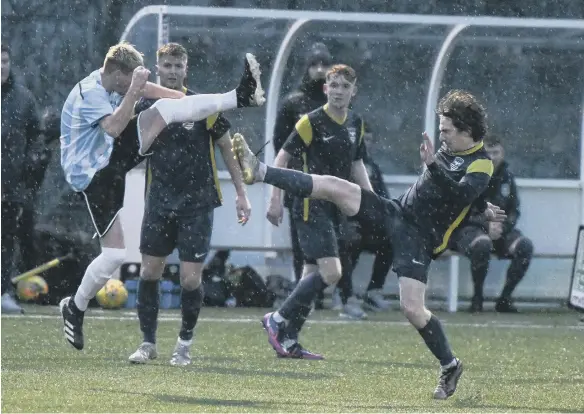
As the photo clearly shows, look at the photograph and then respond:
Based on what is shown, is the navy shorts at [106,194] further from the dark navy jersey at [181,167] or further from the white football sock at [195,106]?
the white football sock at [195,106]

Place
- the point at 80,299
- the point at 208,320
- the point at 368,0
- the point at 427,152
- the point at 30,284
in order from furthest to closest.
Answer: the point at 368,0
the point at 30,284
the point at 208,320
the point at 80,299
the point at 427,152

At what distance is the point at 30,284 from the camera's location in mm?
16031

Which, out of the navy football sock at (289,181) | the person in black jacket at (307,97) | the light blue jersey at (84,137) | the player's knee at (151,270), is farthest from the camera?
the person in black jacket at (307,97)

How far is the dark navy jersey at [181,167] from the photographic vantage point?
10.7 metres

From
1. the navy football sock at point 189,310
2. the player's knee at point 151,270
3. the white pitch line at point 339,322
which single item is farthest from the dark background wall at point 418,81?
the player's knee at point 151,270

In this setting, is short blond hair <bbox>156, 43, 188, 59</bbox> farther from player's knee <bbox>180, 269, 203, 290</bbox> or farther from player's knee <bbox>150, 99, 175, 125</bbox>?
player's knee <bbox>180, 269, 203, 290</bbox>

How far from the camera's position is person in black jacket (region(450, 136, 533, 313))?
16.2 meters

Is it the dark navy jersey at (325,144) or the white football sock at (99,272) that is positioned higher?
the dark navy jersey at (325,144)

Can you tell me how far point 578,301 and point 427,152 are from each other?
664 centimetres

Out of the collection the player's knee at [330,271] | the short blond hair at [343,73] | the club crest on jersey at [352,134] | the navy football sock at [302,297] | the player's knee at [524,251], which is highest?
the short blond hair at [343,73]

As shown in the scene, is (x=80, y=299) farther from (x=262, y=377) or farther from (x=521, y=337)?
(x=521, y=337)

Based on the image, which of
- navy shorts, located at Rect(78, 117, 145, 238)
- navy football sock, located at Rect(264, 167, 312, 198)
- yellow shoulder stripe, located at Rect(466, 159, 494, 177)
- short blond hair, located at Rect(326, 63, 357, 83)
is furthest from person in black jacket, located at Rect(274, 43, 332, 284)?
yellow shoulder stripe, located at Rect(466, 159, 494, 177)

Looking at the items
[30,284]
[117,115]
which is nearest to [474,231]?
[30,284]

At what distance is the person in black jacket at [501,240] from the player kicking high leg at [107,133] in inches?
237
